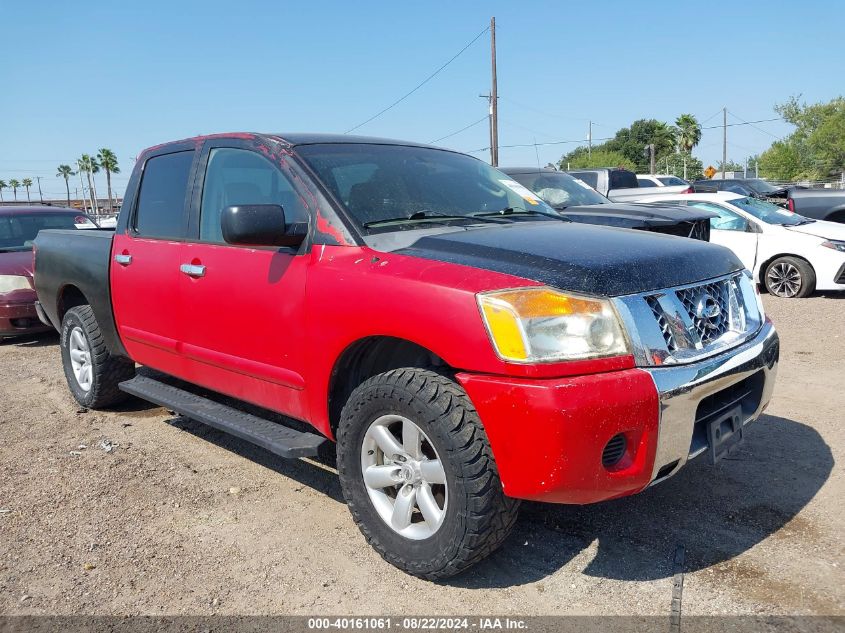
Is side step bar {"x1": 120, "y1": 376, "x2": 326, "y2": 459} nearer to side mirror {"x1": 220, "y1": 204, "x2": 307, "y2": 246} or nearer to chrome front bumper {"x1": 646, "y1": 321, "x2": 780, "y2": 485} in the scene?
side mirror {"x1": 220, "y1": 204, "x2": 307, "y2": 246}

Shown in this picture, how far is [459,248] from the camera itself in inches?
116

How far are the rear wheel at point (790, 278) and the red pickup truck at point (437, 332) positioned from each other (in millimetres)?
7276

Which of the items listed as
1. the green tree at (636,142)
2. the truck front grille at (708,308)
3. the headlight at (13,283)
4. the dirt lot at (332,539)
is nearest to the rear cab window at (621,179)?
the dirt lot at (332,539)

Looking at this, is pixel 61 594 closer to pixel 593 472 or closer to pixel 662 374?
pixel 593 472

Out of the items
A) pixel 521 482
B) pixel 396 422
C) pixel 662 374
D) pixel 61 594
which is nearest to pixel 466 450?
pixel 521 482

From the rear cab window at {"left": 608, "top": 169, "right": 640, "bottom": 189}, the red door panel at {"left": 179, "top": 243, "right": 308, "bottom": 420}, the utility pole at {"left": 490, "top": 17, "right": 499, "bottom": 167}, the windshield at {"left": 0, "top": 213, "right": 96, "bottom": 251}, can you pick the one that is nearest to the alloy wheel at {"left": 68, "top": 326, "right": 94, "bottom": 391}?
the red door panel at {"left": 179, "top": 243, "right": 308, "bottom": 420}

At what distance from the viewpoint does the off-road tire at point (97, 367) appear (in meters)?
5.09

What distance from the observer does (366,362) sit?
326cm

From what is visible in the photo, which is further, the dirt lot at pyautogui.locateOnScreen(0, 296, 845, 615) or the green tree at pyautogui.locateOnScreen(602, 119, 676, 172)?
the green tree at pyautogui.locateOnScreen(602, 119, 676, 172)

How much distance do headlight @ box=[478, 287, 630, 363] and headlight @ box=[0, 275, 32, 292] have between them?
7.27 meters

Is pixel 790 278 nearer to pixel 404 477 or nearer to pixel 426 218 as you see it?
pixel 426 218

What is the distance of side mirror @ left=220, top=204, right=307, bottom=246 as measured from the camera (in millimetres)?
3109

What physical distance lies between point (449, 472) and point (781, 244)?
29.8 feet

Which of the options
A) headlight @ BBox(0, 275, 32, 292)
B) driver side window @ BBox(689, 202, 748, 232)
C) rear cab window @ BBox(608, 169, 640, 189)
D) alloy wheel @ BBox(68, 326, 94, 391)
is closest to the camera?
alloy wheel @ BBox(68, 326, 94, 391)
